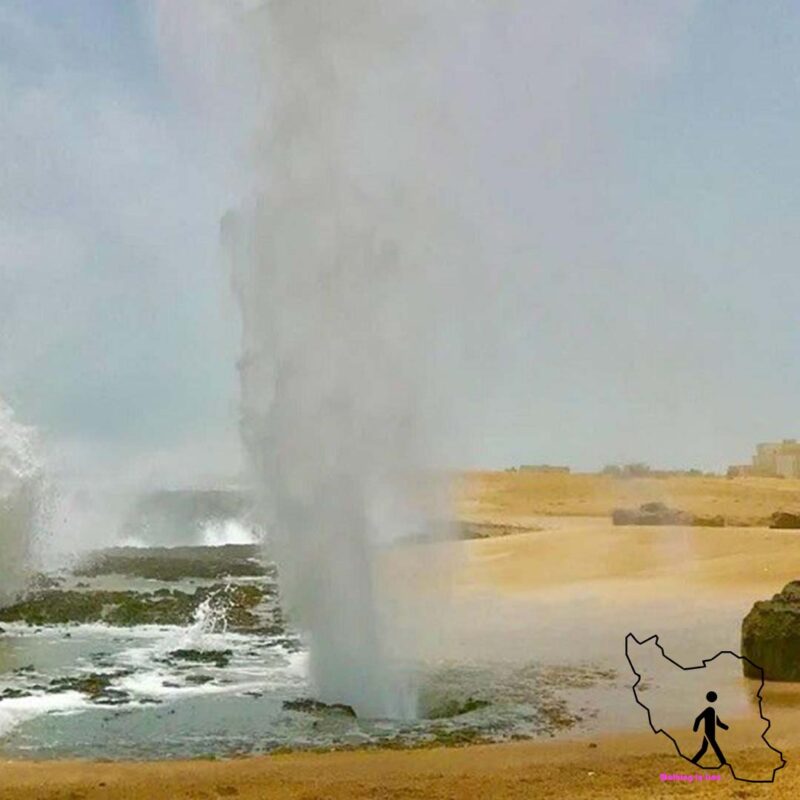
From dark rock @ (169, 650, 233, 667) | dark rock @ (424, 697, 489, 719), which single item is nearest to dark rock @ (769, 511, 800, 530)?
dark rock @ (169, 650, 233, 667)

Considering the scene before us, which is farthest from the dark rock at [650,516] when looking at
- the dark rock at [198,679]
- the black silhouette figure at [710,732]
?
the black silhouette figure at [710,732]

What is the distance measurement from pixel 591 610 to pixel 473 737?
14.3 meters

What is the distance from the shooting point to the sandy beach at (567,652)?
32.8 ft

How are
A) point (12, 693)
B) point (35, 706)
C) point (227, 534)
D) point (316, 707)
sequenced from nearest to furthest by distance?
point (316, 707), point (35, 706), point (12, 693), point (227, 534)

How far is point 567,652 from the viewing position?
2009cm

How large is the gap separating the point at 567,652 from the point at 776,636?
503cm

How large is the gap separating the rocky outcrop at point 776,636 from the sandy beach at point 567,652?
48 cm

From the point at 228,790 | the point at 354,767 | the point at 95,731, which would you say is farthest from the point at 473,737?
the point at 95,731

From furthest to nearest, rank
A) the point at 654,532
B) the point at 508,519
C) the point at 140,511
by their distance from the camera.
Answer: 1. the point at 140,511
2. the point at 508,519
3. the point at 654,532

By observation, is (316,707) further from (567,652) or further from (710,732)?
(567,652)

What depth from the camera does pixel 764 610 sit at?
16.0 meters

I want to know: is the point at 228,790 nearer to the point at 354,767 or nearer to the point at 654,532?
the point at 354,767

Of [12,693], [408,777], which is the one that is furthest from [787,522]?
[408,777]

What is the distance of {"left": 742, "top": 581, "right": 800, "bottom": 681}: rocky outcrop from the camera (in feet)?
52.0
